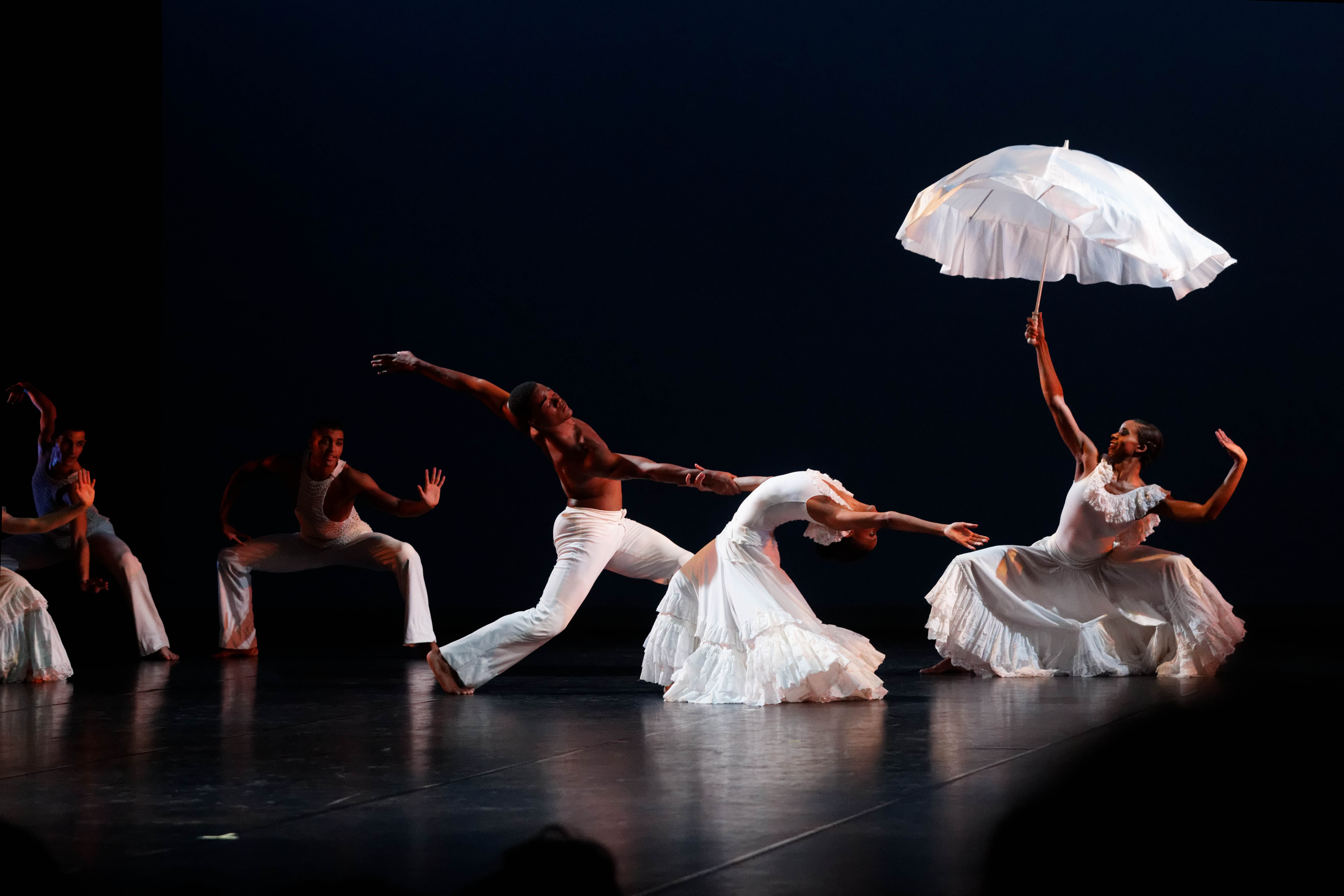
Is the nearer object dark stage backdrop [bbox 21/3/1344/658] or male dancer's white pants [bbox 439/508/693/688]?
male dancer's white pants [bbox 439/508/693/688]

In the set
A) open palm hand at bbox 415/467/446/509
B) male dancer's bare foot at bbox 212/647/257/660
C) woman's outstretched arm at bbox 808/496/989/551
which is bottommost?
male dancer's bare foot at bbox 212/647/257/660

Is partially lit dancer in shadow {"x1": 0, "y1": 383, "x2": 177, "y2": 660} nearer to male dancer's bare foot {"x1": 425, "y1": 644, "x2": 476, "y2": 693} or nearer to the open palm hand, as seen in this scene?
the open palm hand

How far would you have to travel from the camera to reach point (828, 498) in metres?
4.33

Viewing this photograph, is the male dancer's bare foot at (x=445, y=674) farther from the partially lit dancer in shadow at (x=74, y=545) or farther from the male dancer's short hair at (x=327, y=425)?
the male dancer's short hair at (x=327, y=425)

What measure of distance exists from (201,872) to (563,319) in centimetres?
599

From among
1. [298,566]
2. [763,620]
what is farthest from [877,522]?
[298,566]

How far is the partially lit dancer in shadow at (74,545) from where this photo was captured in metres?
5.93

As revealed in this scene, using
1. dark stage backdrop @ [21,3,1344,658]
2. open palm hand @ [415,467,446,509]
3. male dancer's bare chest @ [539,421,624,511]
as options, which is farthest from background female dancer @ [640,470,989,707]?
dark stage backdrop @ [21,3,1344,658]

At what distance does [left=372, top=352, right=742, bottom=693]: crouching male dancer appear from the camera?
463cm

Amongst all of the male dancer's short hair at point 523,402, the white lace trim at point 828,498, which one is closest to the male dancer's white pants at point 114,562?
the male dancer's short hair at point 523,402

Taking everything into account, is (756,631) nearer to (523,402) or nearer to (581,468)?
(581,468)

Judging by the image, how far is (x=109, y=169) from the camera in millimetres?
7871

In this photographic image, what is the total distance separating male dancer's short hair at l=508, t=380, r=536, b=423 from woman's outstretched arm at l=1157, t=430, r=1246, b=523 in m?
2.47

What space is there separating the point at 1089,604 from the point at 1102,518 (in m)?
0.37
